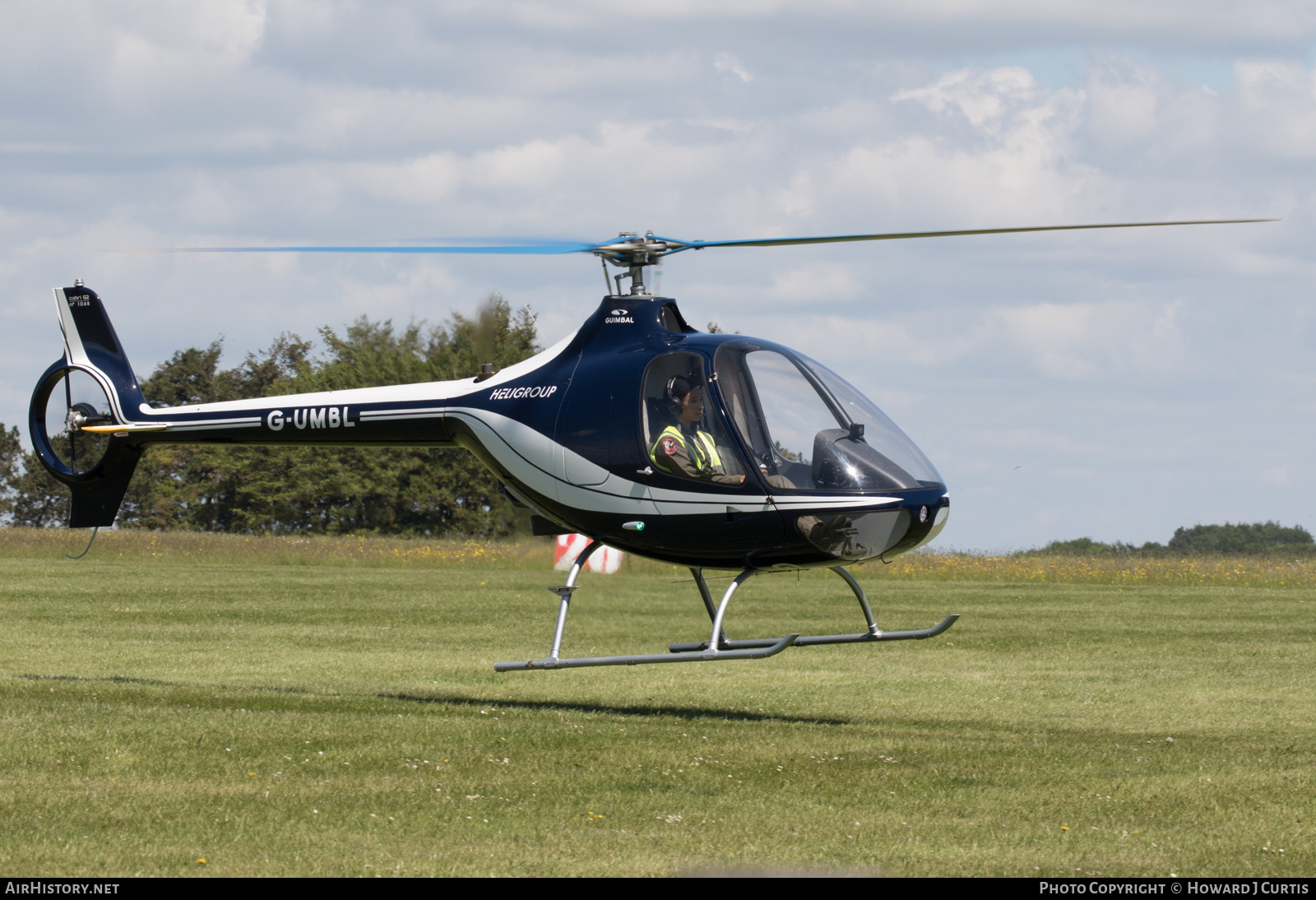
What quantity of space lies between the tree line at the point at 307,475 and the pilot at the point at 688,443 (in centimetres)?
3042

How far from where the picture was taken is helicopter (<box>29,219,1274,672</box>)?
38.1ft

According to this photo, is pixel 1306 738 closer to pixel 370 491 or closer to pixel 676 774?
pixel 676 774

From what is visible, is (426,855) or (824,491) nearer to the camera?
(426,855)

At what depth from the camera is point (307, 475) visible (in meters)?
54.1

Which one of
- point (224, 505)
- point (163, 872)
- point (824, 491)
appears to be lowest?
point (224, 505)

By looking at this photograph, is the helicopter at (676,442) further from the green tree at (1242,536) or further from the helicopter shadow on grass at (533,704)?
the green tree at (1242,536)

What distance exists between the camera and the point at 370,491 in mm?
52688

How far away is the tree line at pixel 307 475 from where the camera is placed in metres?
48.5

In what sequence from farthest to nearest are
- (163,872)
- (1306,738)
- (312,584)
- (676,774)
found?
(312,584) → (1306,738) → (676,774) → (163,872)

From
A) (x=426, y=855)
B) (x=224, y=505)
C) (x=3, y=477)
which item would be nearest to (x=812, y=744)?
(x=426, y=855)

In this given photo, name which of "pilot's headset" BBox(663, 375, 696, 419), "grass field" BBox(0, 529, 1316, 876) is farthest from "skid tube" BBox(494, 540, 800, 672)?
"pilot's headset" BBox(663, 375, 696, 419)

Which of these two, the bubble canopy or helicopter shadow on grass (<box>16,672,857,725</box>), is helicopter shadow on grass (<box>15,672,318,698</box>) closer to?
helicopter shadow on grass (<box>16,672,857,725</box>)

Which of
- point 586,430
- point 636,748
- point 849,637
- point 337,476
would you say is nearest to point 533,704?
point 586,430
